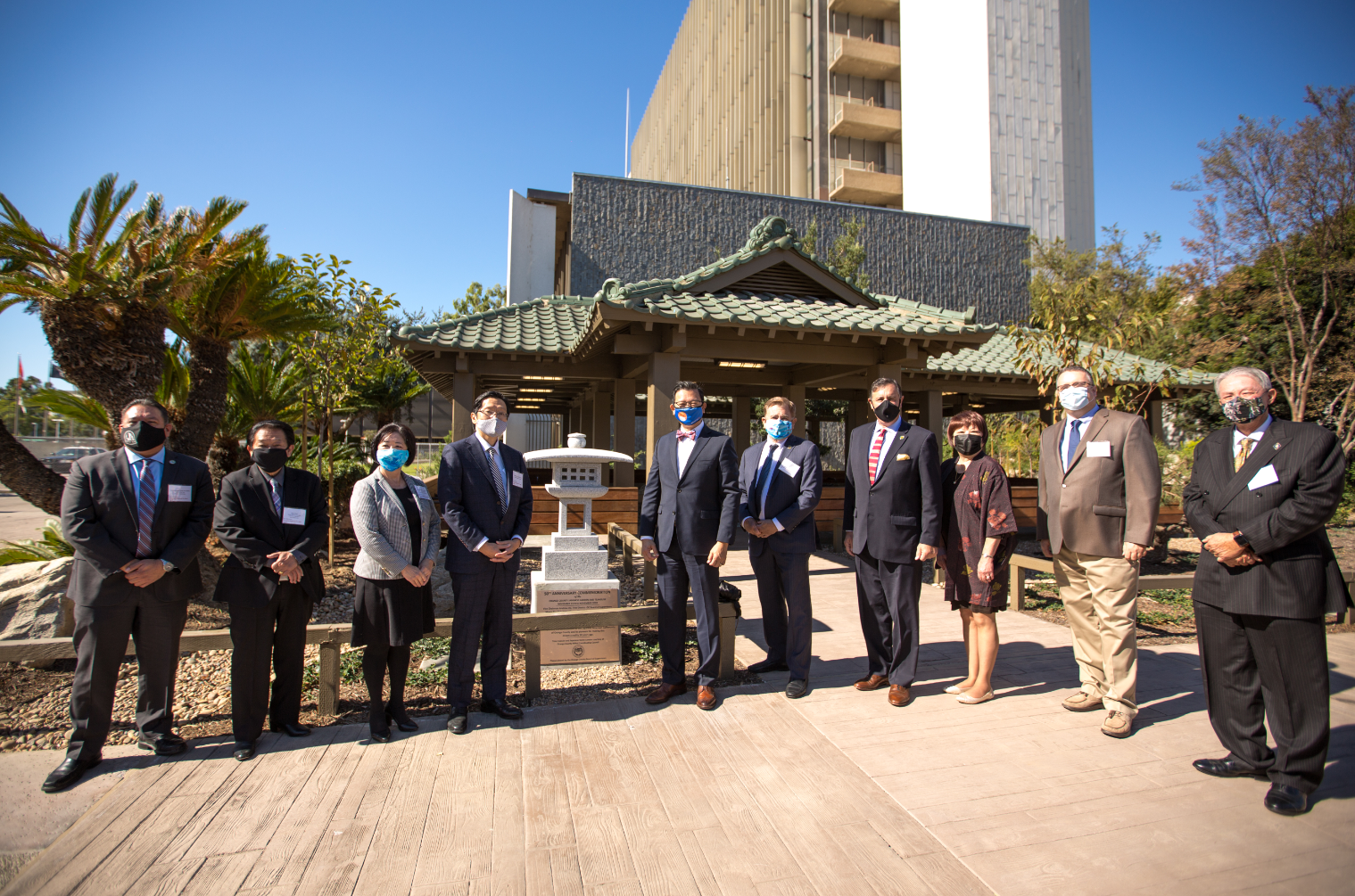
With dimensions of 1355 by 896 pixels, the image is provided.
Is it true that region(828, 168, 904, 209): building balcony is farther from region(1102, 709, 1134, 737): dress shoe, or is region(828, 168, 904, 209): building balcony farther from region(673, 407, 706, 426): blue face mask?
region(1102, 709, 1134, 737): dress shoe

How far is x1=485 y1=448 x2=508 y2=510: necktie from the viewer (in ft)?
13.0

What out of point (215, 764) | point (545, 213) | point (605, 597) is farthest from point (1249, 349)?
point (215, 764)

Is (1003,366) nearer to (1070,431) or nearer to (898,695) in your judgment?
(1070,431)

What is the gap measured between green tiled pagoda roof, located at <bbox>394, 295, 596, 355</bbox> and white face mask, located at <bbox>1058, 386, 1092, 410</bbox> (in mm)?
5282

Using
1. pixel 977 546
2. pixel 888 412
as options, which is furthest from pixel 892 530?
pixel 888 412

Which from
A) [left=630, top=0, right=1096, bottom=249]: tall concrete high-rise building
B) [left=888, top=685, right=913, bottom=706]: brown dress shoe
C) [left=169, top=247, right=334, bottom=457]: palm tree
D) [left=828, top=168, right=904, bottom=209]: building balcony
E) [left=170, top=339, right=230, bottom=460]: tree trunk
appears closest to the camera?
[left=888, top=685, right=913, bottom=706]: brown dress shoe

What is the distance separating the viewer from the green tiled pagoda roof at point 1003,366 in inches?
439

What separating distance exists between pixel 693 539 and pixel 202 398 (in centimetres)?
533

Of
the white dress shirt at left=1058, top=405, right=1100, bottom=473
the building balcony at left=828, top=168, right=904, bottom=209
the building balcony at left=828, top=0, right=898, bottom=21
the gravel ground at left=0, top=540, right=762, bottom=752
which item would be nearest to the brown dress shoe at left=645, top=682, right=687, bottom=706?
the gravel ground at left=0, top=540, right=762, bottom=752

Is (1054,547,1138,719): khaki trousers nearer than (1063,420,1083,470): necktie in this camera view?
Yes

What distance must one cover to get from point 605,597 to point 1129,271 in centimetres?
2061

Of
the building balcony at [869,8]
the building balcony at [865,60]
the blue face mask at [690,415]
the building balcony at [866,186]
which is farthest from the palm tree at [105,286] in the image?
the building balcony at [869,8]

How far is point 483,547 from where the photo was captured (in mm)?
3795

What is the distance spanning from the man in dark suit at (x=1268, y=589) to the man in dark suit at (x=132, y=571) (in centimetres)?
513
